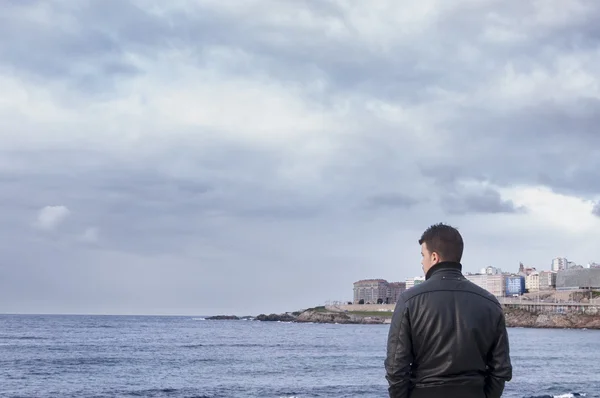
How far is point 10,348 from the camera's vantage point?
77250 millimetres

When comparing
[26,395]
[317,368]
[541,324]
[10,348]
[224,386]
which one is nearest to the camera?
[26,395]

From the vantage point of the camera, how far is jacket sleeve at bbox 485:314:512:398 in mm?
5754

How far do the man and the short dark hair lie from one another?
0.22 m

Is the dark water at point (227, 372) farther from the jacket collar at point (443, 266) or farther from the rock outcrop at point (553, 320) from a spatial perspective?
the rock outcrop at point (553, 320)

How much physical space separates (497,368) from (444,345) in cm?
48

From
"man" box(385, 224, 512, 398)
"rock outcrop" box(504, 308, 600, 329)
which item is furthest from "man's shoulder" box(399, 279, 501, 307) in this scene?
"rock outcrop" box(504, 308, 600, 329)

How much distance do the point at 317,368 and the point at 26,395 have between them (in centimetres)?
2236

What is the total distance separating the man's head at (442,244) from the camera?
5918 mm

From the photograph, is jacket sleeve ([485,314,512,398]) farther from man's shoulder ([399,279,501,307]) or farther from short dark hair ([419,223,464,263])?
short dark hair ([419,223,464,263])

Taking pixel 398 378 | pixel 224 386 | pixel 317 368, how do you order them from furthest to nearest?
pixel 317 368 < pixel 224 386 < pixel 398 378

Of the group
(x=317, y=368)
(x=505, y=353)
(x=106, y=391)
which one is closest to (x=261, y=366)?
(x=317, y=368)

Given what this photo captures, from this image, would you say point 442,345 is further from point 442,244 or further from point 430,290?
point 442,244

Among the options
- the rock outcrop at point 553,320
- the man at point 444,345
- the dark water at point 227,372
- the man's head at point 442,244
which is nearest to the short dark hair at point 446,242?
the man's head at point 442,244

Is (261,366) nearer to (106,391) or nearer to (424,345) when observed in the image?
(106,391)
